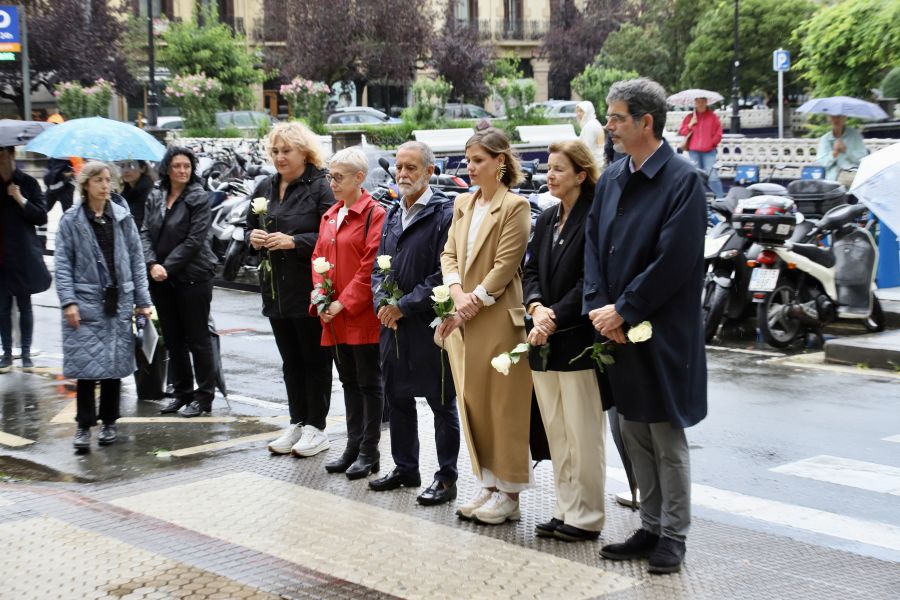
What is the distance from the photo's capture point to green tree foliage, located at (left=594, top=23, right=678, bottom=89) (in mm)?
56938

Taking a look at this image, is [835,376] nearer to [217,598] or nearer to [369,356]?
[369,356]

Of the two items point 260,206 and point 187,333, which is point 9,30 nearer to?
point 187,333

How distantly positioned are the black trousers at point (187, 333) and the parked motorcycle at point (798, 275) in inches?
210

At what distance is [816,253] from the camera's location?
11.6 m

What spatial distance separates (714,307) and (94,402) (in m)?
6.23

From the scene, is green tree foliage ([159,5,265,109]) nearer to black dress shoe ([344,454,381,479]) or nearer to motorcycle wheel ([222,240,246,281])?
motorcycle wheel ([222,240,246,281])

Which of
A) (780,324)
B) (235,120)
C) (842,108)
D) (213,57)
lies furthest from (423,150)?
(213,57)

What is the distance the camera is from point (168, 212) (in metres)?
8.86

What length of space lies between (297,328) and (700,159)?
13.3 meters

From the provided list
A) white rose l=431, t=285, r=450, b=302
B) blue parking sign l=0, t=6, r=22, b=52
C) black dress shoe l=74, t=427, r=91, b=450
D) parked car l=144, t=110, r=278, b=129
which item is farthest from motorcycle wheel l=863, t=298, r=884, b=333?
parked car l=144, t=110, r=278, b=129

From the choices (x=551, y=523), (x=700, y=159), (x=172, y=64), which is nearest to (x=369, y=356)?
(x=551, y=523)

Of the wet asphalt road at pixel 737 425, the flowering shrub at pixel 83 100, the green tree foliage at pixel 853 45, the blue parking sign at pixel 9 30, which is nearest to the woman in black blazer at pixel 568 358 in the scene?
the wet asphalt road at pixel 737 425

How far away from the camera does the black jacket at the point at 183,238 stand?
8.71m

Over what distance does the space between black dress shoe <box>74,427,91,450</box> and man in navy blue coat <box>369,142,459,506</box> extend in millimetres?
2454
